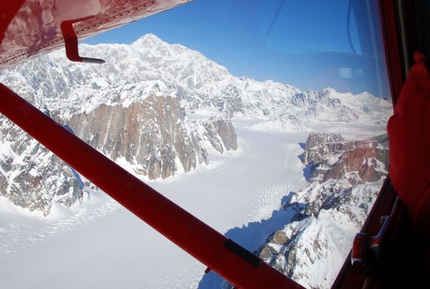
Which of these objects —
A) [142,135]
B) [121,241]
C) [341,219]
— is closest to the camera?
[341,219]

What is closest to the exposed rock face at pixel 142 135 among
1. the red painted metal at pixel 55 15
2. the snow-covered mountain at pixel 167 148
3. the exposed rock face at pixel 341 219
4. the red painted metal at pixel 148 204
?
the snow-covered mountain at pixel 167 148

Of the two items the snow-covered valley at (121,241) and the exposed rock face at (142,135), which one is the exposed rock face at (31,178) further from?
the exposed rock face at (142,135)

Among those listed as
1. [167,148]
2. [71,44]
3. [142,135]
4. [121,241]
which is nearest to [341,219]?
[71,44]

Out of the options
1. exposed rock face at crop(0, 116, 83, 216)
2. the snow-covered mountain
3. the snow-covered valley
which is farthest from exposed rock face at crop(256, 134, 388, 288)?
exposed rock face at crop(0, 116, 83, 216)

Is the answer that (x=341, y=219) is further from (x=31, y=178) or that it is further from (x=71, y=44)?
(x=31, y=178)

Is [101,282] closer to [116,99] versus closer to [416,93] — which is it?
[116,99]
